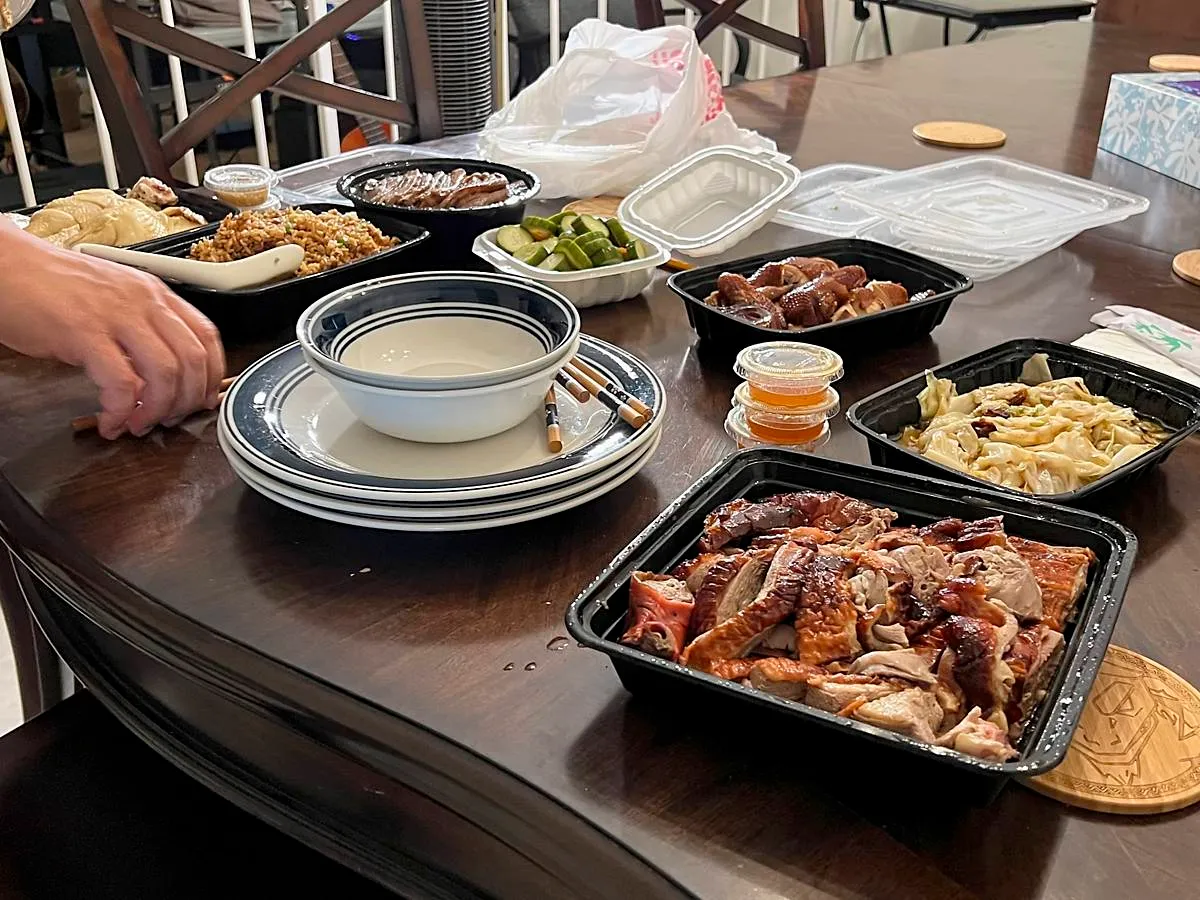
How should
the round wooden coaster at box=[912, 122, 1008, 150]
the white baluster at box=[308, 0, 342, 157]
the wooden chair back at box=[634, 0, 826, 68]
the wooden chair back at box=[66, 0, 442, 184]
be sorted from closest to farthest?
the wooden chair back at box=[66, 0, 442, 184], the round wooden coaster at box=[912, 122, 1008, 150], the wooden chair back at box=[634, 0, 826, 68], the white baluster at box=[308, 0, 342, 157]

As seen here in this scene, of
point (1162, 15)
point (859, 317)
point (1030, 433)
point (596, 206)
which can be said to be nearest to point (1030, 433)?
point (1030, 433)

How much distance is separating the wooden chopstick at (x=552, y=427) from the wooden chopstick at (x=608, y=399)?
25 mm

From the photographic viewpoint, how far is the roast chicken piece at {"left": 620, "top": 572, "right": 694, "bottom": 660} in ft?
2.14

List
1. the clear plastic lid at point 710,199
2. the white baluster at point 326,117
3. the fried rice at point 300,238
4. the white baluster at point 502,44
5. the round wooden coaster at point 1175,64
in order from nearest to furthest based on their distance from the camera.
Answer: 1. the fried rice at point 300,238
2. the clear plastic lid at point 710,199
3. the round wooden coaster at point 1175,64
4. the white baluster at point 326,117
5. the white baluster at point 502,44

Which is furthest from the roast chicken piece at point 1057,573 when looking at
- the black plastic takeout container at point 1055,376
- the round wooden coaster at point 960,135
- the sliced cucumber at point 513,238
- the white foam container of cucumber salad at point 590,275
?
the round wooden coaster at point 960,135

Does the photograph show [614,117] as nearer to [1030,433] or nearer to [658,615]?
[1030,433]

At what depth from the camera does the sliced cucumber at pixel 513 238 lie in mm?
1318

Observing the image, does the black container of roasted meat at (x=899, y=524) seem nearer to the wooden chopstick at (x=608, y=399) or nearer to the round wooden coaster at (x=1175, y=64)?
the wooden chopstick at (x=608, y=399)

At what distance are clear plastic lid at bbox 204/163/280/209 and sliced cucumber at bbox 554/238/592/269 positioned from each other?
0.48 metres

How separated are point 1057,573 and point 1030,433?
26 cm

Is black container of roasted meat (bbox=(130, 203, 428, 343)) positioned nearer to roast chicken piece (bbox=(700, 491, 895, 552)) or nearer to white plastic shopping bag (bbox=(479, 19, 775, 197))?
white plastic shopping bag (bbox=(479, 19, 775, 197))

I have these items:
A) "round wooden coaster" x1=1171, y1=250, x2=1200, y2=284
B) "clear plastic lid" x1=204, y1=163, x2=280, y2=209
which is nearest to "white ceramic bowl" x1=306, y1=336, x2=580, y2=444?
"clear plastic lid" x1=204, y1=163, x2=280, y2=209

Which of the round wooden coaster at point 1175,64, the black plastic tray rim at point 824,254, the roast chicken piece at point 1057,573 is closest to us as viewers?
the roast chicken piece at point 1057,573

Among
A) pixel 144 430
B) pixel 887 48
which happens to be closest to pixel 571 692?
pixel 144 430
